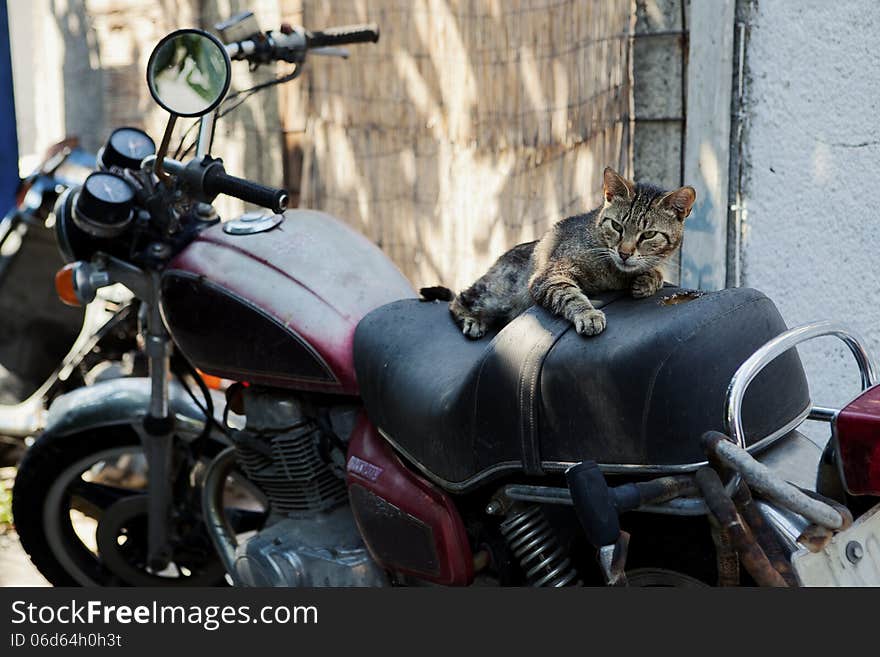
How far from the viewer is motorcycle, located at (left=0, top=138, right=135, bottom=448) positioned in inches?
175

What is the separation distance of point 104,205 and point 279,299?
518 millimetres

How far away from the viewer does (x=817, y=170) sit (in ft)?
11.6

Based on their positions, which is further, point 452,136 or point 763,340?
point 452,136

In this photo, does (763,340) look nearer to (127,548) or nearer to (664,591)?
(664,591)

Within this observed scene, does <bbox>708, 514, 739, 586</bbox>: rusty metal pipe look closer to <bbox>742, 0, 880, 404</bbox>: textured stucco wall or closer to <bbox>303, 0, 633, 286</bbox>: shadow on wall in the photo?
<bbox>742, 0, 880, 404</bbox>: textured stucco wall

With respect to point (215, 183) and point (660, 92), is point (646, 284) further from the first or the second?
point (660, 92)

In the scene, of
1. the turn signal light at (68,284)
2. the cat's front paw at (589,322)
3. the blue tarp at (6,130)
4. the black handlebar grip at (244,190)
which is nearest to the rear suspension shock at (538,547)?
the cat's front paw at (589,322)

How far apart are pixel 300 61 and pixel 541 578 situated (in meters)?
1.72

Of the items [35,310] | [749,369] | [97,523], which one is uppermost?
[749,369]

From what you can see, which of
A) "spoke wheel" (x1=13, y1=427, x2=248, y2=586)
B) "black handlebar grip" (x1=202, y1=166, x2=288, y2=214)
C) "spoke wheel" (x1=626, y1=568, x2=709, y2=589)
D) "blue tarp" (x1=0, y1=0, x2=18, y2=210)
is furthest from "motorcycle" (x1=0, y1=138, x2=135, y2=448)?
"spoke wheel" (x1=626, y1=568, x2=709, y2=589)

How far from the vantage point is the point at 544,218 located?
13.7 feet

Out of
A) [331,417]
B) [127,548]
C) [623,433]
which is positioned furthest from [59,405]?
[623,433]

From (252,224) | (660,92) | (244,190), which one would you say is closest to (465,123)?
(660,92)

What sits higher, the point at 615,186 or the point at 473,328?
the point at 615,186
